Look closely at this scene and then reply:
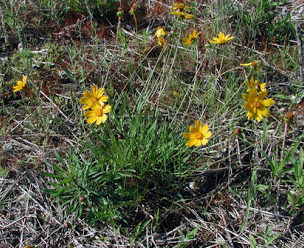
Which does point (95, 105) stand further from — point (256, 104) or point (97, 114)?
point (256, 104)

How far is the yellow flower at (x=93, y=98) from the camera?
1.83 metres

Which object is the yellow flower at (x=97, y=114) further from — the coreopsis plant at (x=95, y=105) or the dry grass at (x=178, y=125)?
the dry grass at (x=178, y=125)

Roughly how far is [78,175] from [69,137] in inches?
24.8

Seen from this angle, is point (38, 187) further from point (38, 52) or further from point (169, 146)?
point (38, 52)

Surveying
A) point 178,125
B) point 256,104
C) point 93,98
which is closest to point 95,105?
point 93,98

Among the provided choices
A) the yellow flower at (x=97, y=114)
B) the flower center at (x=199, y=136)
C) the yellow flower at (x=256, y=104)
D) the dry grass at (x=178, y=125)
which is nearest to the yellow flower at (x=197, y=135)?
the flower center at (x=199, y=136)

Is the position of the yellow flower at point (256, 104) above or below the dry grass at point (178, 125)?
above

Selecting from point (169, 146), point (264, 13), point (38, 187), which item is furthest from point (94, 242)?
point (264, 13)

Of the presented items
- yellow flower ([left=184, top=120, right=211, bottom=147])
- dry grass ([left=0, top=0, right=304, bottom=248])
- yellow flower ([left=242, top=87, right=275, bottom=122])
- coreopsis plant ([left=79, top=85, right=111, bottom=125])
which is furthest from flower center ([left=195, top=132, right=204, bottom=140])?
coreopsis plant ([left=79, top=85, right=111, bottom=125])

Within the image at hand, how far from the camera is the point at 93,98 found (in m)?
1.86

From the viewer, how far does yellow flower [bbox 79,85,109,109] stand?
1825 millimetres

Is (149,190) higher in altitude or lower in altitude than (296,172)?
lower

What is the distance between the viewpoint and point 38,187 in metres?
2.02

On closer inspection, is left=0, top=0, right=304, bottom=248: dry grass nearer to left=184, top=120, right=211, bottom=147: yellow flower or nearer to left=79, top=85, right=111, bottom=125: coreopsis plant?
left=184, top=120, right=211, bottom=147: yellow flower
